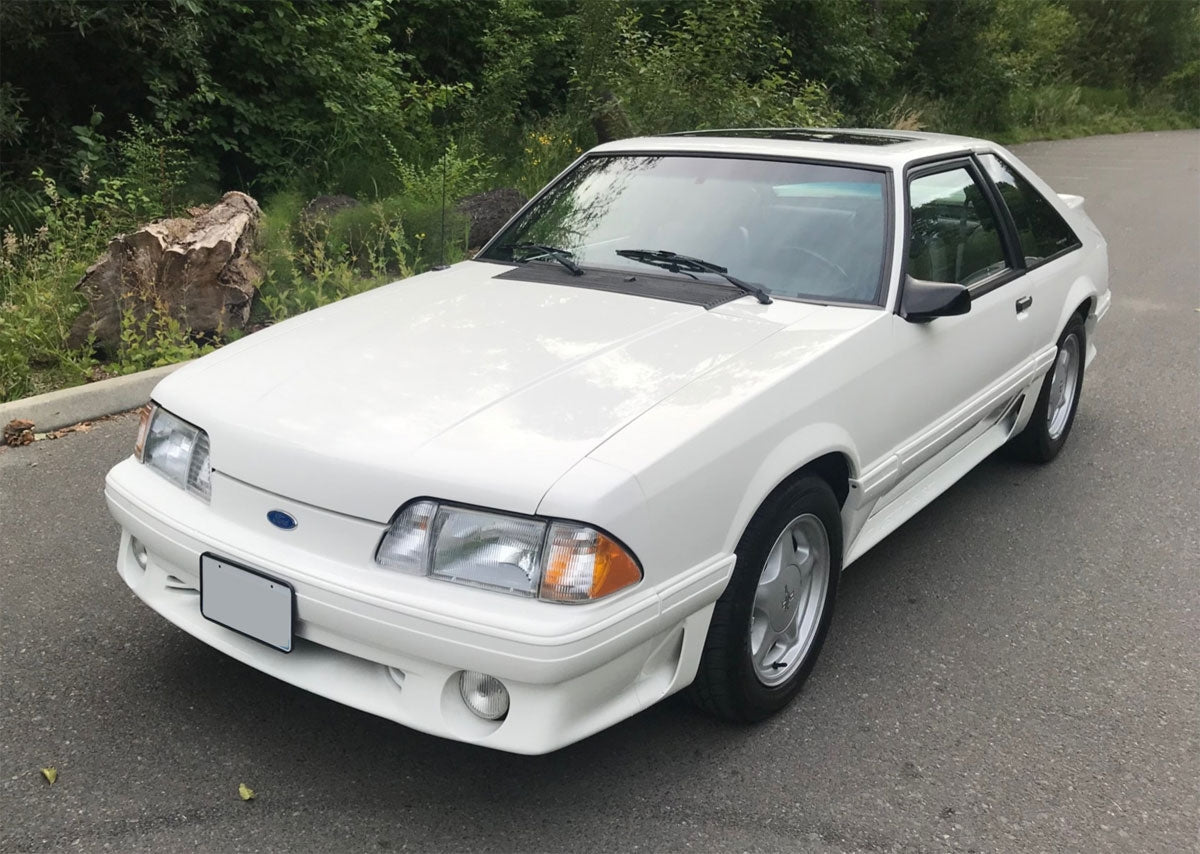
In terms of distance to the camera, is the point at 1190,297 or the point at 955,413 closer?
the point at 955,413

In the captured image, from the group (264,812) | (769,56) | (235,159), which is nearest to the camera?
(264,812)

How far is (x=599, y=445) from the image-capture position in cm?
230

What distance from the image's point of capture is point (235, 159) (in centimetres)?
927

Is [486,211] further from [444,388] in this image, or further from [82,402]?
[444,388]

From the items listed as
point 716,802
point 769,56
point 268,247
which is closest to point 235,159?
point 268,247

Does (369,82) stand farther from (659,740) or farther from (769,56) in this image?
(659,740)

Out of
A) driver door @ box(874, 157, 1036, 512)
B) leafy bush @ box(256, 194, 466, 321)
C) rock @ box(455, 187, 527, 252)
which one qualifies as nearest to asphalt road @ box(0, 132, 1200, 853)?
driver door @ box(874, 157, 1036, 512)

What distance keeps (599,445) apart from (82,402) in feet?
12.1

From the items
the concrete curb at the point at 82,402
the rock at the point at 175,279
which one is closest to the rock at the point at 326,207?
the rock at the point at 175,279

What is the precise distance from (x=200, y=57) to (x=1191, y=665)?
Answer: 7954 mm

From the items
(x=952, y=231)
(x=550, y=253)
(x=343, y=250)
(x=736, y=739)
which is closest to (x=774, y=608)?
(x=736, y=739)

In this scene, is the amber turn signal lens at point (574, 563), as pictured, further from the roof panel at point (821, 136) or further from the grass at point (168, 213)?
the grass at point (168, 213)

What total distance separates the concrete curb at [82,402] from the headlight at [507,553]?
117 inches

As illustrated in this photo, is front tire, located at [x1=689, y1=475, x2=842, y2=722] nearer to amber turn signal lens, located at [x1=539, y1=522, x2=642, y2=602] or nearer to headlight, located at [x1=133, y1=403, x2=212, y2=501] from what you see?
amber turn signal lens, located at [x1=539, y1=522, x2=642, y2=602]
